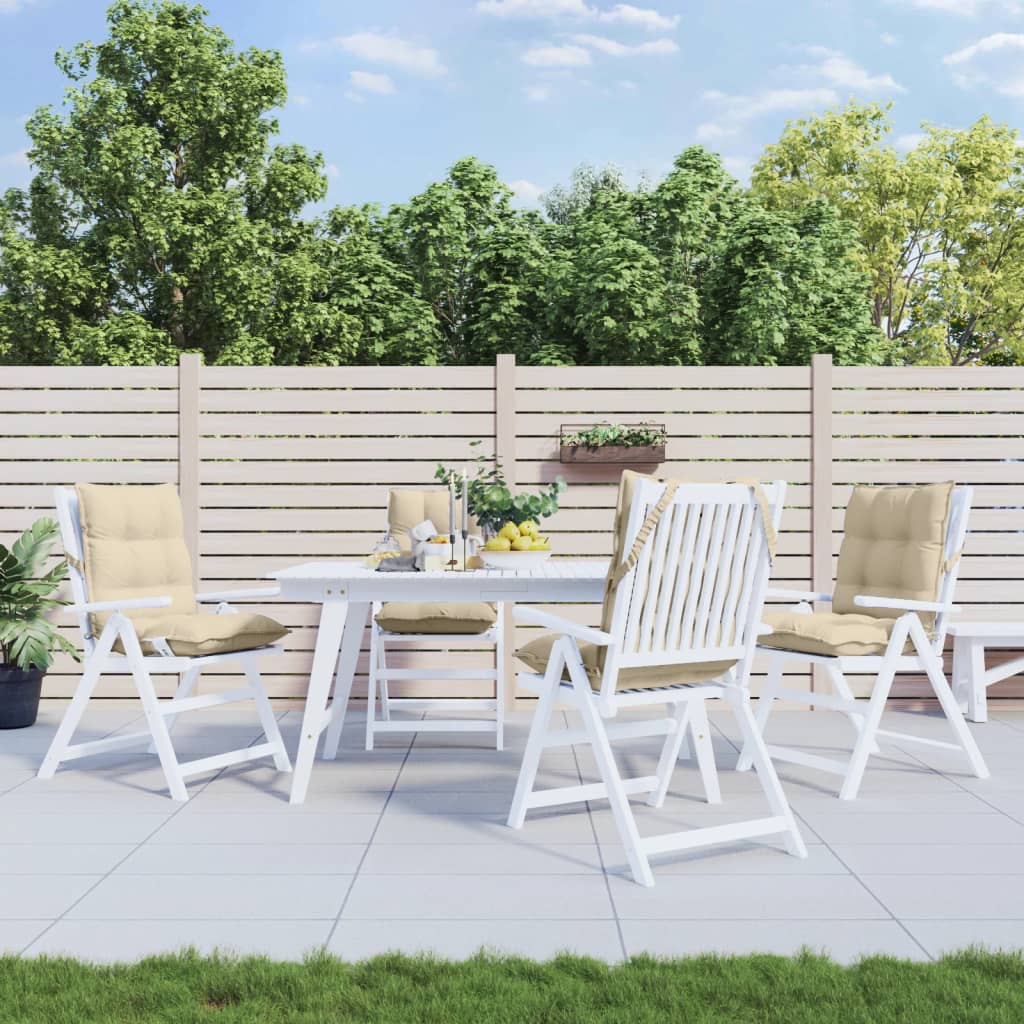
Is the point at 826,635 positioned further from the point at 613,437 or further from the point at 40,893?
the point at 40,893

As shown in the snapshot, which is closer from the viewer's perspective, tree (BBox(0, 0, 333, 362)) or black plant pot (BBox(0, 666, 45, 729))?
black plant pot (BBox(0, 666, 45, 729))

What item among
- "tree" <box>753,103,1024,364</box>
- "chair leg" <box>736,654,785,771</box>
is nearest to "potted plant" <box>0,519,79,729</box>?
"chair leg" <box>736,654,785,771</box>

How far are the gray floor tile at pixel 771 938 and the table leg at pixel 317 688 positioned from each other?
154 centimetres

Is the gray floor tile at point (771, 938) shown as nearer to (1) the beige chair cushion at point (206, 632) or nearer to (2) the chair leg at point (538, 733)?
(2) the chair leg at point (538, 733)

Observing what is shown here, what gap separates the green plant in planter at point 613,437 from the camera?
221 inches

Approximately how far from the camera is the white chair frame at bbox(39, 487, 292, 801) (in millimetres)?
3963

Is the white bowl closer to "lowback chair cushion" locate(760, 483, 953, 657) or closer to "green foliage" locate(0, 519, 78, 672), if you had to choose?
"lowback chair cushion" locate(760, 483, 953, 657)

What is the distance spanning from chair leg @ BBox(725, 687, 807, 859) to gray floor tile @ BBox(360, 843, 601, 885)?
0.52 m

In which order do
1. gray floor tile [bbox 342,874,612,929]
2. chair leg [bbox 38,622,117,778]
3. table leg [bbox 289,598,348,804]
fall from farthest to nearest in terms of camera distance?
1. chair leg [bbox 38,622,117,778]
2. table leg [bbox 289,598,348,804]
3. gray floor tile [bbox 342,874,612,929]

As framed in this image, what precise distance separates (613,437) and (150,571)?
2.28 metres

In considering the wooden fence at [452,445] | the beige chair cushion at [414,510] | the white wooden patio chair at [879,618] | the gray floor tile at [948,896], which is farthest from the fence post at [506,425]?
the gray floor tile at [948,896]

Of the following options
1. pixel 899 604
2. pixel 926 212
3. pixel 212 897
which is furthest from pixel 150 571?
pixel 926 212

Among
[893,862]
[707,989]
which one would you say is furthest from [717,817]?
[707,989]

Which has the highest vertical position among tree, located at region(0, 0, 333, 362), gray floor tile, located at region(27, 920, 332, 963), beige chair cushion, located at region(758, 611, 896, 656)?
tree, located at region(0, 0, 333, 362)
